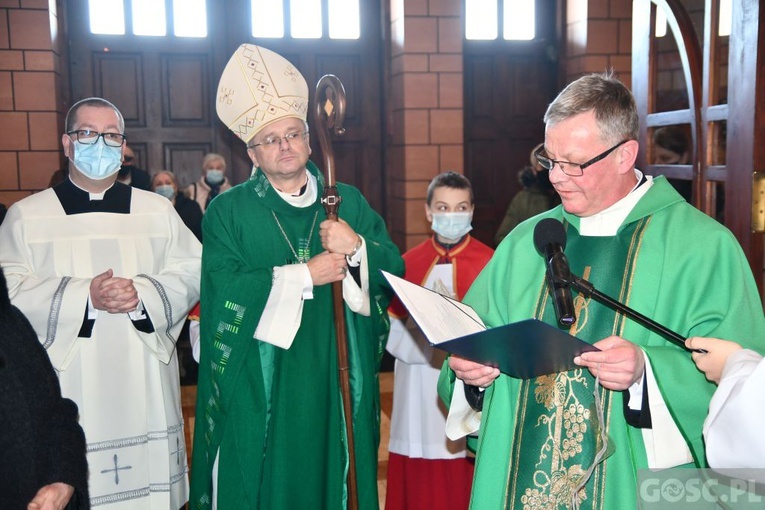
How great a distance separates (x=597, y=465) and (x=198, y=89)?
6113 millimetres

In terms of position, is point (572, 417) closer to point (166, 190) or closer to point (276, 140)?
point (276, 140)

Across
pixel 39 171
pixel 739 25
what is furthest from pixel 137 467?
pixel 39 171

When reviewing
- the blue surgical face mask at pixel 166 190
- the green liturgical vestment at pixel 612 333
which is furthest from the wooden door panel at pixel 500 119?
the green liturgical vestment at pixel 612 333

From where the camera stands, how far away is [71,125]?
126 inches

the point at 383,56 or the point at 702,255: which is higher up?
the point at 383,56

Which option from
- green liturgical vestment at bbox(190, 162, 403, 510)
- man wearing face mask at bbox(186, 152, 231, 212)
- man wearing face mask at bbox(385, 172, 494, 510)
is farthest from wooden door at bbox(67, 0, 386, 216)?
green liturgical vestment at bbox(190, 162, 403, 510)

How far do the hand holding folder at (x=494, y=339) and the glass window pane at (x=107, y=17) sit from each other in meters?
6.01

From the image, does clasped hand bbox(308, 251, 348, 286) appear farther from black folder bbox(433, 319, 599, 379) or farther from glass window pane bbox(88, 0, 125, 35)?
glass window pane bbox(88, 0, 125, 35)

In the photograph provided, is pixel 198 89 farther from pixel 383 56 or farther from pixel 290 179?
pixel 290 179

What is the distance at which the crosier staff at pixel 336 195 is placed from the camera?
2889mm

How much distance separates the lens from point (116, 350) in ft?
10.4

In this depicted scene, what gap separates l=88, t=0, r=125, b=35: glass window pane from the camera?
7.12 m

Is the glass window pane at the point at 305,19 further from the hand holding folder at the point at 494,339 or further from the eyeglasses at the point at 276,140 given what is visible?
the hand holding folder at the point at 494,339

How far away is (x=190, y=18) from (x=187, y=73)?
0.48 meters
